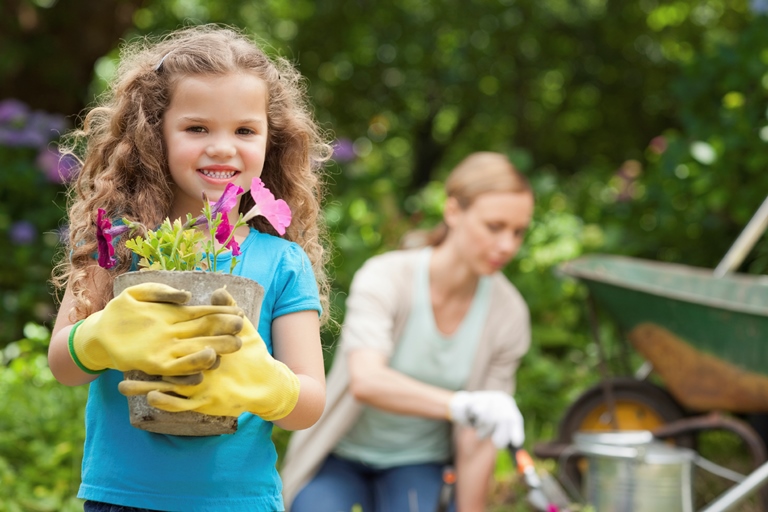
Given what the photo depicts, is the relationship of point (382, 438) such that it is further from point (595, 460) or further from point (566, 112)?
point (566, 112)

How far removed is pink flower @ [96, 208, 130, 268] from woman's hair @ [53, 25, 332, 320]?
0.08m

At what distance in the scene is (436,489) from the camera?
105 inches

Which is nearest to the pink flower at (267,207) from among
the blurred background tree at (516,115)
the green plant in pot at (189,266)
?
the green plant in pot at (189,266)

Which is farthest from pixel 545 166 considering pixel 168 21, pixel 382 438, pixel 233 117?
pixel 233 117

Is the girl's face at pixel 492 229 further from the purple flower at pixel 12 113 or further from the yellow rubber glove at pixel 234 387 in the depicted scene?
the purple flower at pixel 12 113

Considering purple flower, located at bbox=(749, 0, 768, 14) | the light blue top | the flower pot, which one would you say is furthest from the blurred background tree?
the flower pot

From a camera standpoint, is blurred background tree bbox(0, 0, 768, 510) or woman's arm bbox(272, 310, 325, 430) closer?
woman's arm bbox(272, 310, 325, 430)

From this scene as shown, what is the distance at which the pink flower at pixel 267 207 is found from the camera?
3.90ft

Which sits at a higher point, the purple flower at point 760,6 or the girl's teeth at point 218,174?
the purple flower at point 760,6

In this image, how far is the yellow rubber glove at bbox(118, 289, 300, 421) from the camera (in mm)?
1095

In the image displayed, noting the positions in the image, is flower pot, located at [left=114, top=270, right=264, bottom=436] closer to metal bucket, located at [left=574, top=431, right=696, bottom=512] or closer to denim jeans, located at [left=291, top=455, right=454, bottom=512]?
denim jeans, located at [left=291, top=455, right=454, bottom=512]

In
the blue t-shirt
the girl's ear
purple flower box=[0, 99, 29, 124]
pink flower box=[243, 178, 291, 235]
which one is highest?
purple flower box=[0, 99, 29, 124]

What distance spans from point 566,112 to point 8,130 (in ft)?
15.8

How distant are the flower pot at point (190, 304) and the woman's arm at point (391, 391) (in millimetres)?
1358
